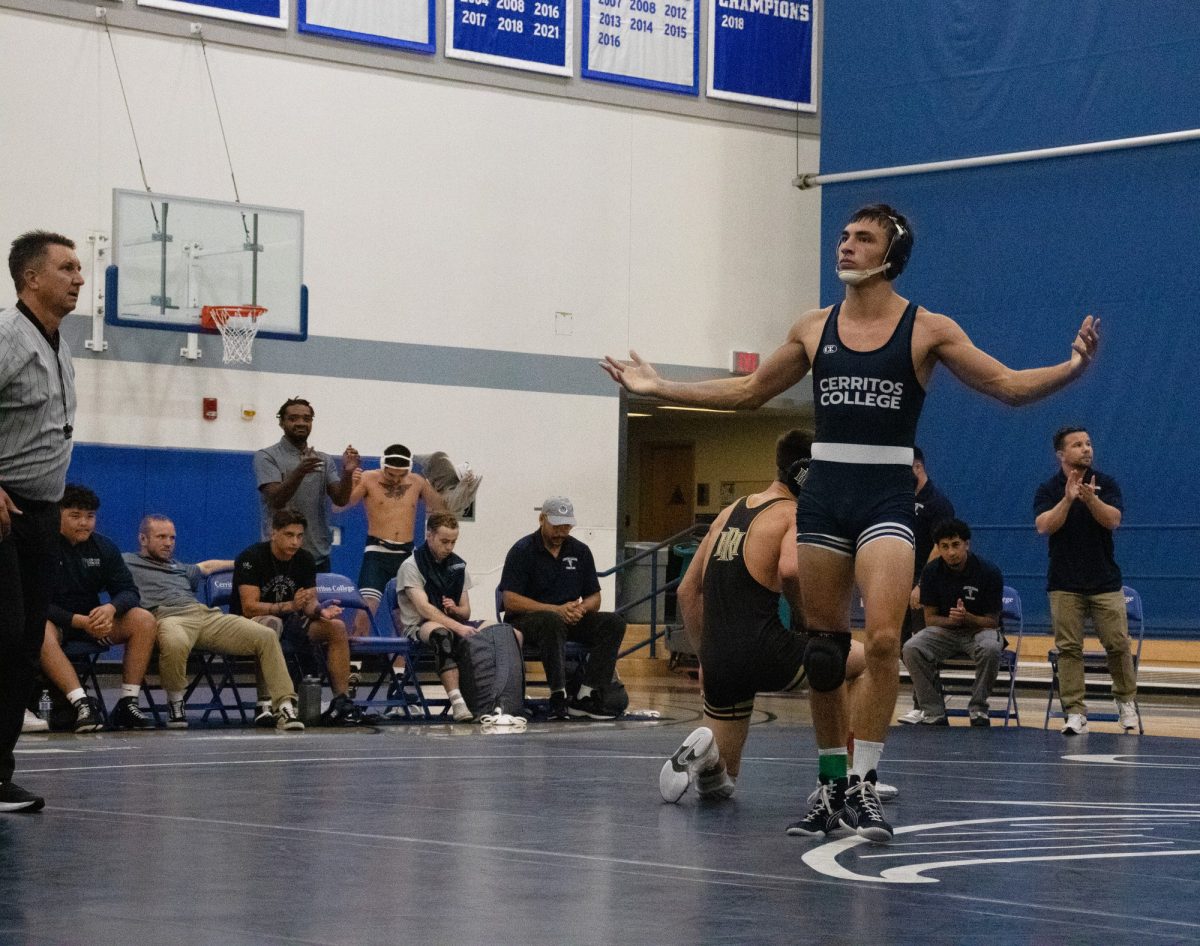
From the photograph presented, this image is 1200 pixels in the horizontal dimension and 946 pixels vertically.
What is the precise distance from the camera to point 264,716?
35.3ft

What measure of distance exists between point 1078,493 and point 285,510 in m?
4.42

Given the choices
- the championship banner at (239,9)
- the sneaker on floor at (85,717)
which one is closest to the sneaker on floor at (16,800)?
the sneaker on floor at (85,717)

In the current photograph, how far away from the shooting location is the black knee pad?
573 cm

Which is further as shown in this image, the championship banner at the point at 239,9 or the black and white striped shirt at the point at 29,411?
the championship banner at the point at 239,9

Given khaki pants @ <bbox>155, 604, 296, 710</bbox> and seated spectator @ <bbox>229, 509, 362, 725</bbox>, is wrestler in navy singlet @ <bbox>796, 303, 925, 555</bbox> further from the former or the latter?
seated spectator @ <bbox>229, 509, 362, 725</bbox>

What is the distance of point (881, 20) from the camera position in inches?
744

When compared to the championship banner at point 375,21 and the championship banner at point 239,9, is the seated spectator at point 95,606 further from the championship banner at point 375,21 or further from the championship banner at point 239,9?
the championship banner at point 375,21

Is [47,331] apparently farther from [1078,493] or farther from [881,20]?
[881,20]

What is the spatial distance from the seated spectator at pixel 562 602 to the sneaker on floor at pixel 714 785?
527 centimetres

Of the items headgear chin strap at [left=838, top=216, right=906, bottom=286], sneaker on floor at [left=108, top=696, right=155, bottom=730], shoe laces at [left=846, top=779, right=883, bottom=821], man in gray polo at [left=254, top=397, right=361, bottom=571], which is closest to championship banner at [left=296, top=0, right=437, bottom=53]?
man in gray polo at [left=254, top=397, right=361, bottom=571]

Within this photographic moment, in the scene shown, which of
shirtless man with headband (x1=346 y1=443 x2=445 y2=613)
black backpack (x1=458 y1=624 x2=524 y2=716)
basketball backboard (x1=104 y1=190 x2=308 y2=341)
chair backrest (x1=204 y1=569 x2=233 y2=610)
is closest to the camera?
black backpack (x1=458 y1=624 x2=524 y2=716)

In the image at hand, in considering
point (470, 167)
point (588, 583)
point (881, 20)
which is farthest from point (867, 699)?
point (881, 20)

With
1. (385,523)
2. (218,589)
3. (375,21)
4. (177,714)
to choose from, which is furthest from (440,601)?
(375,21)

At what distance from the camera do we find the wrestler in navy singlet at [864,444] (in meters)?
5.66
